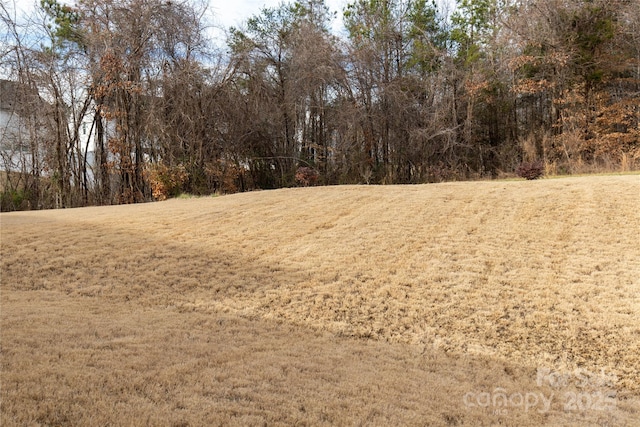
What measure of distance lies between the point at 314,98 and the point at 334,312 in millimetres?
8647

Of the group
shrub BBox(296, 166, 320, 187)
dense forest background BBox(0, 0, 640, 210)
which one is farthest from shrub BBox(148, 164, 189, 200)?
shrub BBox(296, 166, 320, 187)

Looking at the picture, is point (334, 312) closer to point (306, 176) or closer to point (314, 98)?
point (306, 176)

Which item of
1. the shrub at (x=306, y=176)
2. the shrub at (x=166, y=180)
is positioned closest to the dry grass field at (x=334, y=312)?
the shrub at (x=166, y=180)

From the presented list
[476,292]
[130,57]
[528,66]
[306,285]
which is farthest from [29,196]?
[528,66]

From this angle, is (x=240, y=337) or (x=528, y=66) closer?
(x=240, y=337)

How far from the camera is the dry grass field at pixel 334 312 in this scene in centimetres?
197

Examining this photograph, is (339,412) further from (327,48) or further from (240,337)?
(327,48)

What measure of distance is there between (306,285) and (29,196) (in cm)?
849

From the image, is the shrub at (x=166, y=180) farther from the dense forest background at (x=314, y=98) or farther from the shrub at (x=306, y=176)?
the shrub at (x=306, y=176)

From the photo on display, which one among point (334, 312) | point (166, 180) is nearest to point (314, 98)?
point (166, 180)

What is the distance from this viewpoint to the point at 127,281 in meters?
3.79

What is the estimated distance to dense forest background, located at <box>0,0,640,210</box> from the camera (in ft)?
30.8

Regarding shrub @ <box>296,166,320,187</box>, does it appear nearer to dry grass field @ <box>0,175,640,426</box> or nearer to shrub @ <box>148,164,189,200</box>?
shrub @ <box>148,164,189,200</box>

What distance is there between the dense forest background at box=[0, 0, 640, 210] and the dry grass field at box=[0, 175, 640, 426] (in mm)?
4319
